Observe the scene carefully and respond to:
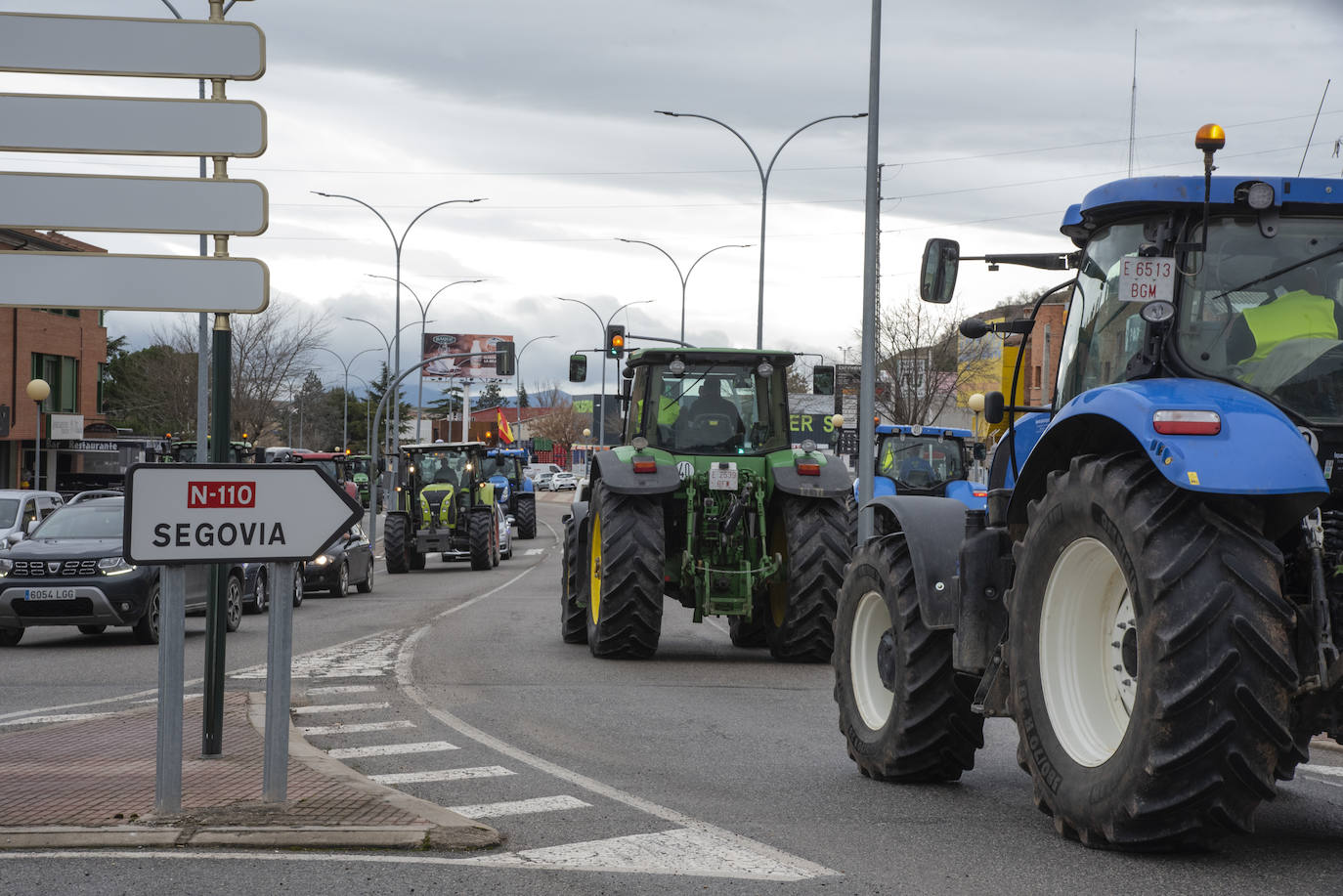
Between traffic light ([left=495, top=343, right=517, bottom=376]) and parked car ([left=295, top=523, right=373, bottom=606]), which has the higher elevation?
traffic light ([left=495, top=343, right=517, bottom=376])

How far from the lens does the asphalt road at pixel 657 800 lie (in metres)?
5.61

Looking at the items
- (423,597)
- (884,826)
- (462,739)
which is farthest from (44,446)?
(884,826)

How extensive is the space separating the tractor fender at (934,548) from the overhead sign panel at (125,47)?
3879 millimetres

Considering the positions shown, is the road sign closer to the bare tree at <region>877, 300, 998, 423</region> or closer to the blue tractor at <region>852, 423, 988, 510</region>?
the blue tractor at <region>852, 423, 988, 510</region>

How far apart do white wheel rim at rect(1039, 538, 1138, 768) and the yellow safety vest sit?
3.30ft

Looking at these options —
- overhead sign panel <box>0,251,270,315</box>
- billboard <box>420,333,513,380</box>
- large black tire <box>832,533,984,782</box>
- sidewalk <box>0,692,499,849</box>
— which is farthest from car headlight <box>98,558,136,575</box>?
billboard <box>420,333,513,380</box>

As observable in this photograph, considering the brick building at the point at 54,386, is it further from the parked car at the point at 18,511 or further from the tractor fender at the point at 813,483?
the tractor fender at the point at 813,483

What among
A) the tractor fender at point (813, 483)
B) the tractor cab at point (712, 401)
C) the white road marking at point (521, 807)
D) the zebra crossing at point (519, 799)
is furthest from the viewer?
the tractor cab at point (712, 401)

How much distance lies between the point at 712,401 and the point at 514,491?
3718cm

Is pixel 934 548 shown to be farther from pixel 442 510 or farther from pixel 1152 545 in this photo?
pixel 442 510

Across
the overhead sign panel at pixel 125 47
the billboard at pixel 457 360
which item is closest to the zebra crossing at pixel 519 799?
the overhead sign panel at pixel 125 47

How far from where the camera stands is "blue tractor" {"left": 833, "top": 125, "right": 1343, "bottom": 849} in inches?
208

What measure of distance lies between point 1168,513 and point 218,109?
500cm

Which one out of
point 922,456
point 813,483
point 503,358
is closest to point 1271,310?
point 813,483
